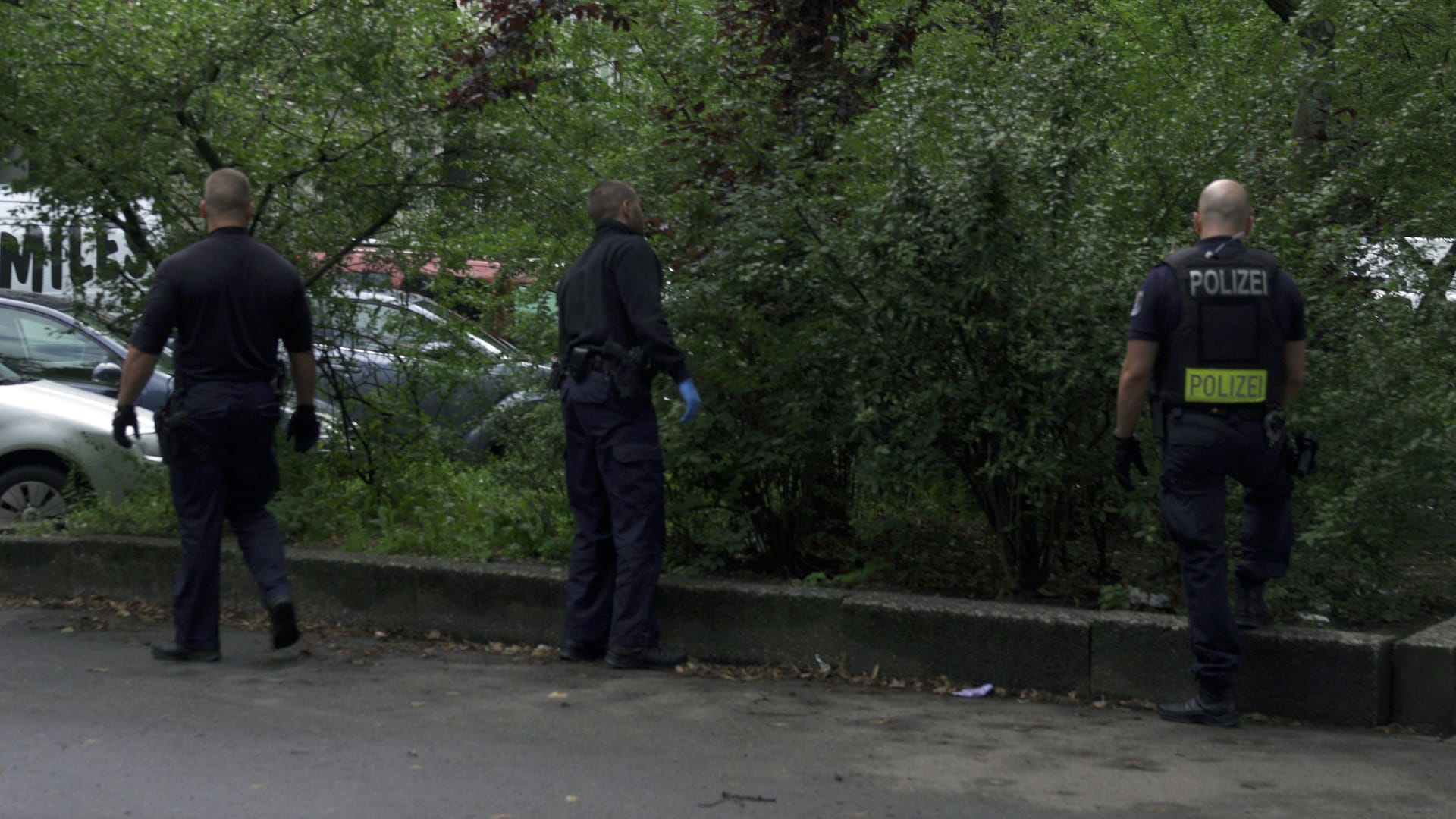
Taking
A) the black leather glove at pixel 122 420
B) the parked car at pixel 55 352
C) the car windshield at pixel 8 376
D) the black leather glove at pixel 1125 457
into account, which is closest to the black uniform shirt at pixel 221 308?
the black leather glove at pixel 122 420

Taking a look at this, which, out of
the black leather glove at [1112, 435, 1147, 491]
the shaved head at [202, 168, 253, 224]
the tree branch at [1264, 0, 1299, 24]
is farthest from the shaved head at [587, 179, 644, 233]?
the tree branch at [1264, 0, 1299, 24]

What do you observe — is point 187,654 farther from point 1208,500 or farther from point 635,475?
point 1208,500

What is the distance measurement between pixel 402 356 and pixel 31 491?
2926 millimetres

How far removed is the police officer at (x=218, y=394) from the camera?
6086 millimetres

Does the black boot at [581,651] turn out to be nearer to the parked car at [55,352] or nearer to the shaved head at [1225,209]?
the shaved head at [1225,209]

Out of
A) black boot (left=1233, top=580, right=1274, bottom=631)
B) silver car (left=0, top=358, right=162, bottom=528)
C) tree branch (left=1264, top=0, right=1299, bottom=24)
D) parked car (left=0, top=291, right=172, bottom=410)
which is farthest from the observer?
tree branch (left=1264, top=0, right=1299, bottom=24)

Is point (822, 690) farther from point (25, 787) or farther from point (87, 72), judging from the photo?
point (87, 72)

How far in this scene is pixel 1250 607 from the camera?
5625 mm

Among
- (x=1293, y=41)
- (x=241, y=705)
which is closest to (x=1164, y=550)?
(x=1293, y=41)

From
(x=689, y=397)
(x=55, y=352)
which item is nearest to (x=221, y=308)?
(x=689, y=397)

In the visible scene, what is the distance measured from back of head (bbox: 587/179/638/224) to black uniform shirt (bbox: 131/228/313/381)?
1.22m

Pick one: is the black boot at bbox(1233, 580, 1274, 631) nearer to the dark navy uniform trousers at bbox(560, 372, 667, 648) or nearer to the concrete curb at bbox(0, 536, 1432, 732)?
the concrete curb at bbox(0, 536, 1432, 732)

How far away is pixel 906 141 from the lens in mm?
6105

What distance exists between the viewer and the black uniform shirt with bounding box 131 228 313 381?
6074 mm
